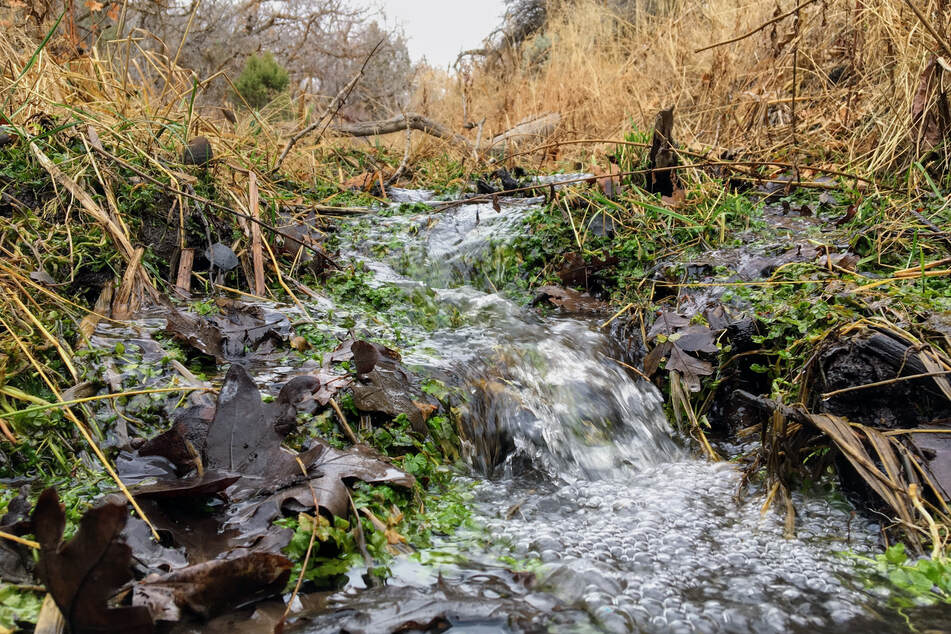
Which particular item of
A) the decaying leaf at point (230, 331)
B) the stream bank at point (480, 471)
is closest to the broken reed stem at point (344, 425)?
the stream bank at point (480, 471)

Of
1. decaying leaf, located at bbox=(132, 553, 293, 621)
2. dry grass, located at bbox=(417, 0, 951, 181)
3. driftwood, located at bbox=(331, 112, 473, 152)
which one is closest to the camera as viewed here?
decaying leaf, located at bbox=(132, 553, 293, 621)

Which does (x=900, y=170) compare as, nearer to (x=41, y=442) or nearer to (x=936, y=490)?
(x=936, y=490)

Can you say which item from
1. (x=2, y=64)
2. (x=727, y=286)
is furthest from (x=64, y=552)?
(x=2, y=64)

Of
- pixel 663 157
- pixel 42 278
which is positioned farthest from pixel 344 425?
pixel 663 157

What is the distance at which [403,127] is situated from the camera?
22.6 ft

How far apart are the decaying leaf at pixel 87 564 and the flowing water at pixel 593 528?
1.08 feet

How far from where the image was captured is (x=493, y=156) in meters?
6.74

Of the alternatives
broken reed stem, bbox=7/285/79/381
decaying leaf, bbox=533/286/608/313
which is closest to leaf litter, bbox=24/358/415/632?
broken reed stem, bbox=7/285/79/381

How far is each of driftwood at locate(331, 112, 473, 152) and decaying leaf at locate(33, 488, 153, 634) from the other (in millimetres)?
6053

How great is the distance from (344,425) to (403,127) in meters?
5.86

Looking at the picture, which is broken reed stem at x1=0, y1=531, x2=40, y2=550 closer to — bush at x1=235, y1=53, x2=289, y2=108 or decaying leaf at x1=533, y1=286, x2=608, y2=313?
decaying leaf at x1=533, y1=286, x2=608, y2=313

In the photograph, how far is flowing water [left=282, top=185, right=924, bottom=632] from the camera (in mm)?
1162

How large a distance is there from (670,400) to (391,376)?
1216 mm

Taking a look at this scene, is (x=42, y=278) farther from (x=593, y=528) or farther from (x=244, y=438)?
(x=593, y=528)
